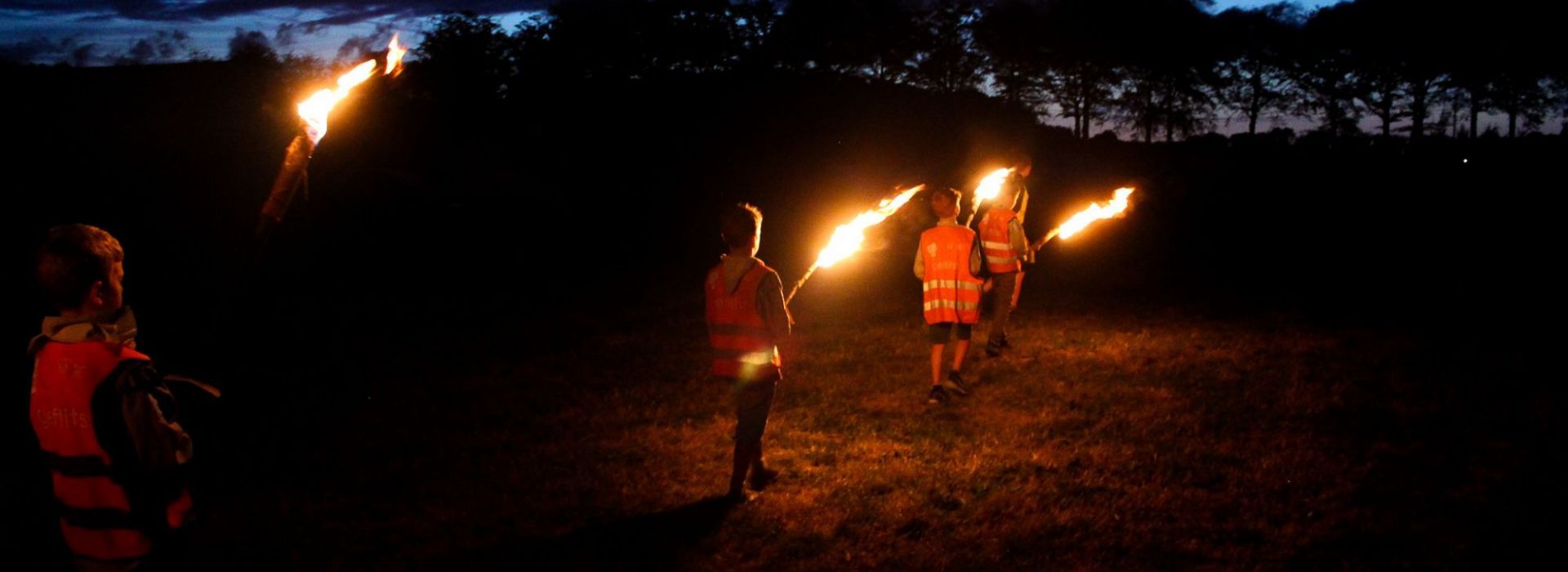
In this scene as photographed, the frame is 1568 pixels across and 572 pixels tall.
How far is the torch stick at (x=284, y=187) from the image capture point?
3.58 m

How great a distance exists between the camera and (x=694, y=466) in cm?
662

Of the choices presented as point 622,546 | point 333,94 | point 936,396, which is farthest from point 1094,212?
point 333,94

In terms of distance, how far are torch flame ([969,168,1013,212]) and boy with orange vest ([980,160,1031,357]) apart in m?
0.04

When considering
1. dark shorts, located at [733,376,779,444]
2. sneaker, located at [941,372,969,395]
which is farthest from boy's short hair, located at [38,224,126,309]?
sneaker, located at [941,372,969,395]

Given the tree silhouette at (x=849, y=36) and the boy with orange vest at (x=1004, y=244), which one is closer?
the boy with orange vest at (x=1004, y=244)

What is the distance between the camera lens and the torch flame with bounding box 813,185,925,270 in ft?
21.9

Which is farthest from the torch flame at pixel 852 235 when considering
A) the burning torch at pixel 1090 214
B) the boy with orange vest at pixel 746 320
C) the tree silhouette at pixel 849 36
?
the tree silhouette at pixel 849 36

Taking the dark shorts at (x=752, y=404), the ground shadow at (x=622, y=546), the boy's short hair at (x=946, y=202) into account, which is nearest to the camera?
the ground shadow at (x=622, y=546)

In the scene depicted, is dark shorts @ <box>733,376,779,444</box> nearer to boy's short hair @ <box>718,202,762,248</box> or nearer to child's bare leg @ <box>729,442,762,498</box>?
child's bare leg @ <box>729,442,762,498</box>

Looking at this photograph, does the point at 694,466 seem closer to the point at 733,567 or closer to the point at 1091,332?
the point at 733,567

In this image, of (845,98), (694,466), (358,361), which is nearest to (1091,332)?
(694,466)

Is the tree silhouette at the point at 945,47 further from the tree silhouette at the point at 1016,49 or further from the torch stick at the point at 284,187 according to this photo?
the torch stick at the point at 284,187

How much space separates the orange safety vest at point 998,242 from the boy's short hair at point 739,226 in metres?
4.37

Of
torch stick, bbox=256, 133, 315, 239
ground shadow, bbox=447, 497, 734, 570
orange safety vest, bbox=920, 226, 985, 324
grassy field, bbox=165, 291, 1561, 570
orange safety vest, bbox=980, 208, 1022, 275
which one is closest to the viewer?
torch stick, bbox=256, 133, 315, 239
